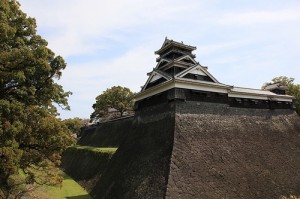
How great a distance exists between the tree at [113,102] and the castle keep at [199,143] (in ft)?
56.5

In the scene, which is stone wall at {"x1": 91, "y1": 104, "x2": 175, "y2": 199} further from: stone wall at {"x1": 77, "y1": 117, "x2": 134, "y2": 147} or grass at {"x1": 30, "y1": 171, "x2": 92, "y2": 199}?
stone wall at {"x1": 77, "y1": 117, "x2": 134, "y2": 147}

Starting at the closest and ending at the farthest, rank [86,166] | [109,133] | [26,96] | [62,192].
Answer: [26,96] → [62,192] → [86,166] → [109,133]

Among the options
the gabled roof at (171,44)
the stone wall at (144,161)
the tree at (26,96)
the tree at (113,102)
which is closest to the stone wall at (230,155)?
the stone wall at (144,161)

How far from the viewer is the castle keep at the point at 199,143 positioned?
14375mm

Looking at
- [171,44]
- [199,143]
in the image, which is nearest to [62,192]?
[199,143]

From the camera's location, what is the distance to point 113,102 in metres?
39.2

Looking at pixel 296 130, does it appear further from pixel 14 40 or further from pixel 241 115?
pixel 14 40

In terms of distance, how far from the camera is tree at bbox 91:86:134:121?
38938mm

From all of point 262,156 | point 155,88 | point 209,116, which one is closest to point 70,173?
point 155,88

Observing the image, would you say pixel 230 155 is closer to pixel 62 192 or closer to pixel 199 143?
pixel 199 143

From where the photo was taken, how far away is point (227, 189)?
566 inches

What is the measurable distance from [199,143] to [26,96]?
10087 millimetres

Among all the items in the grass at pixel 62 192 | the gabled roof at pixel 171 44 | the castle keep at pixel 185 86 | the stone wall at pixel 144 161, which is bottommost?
the grass at pixel 62 192

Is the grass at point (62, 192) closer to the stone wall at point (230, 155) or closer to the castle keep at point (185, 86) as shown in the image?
the stone wall at point (230, 155)
